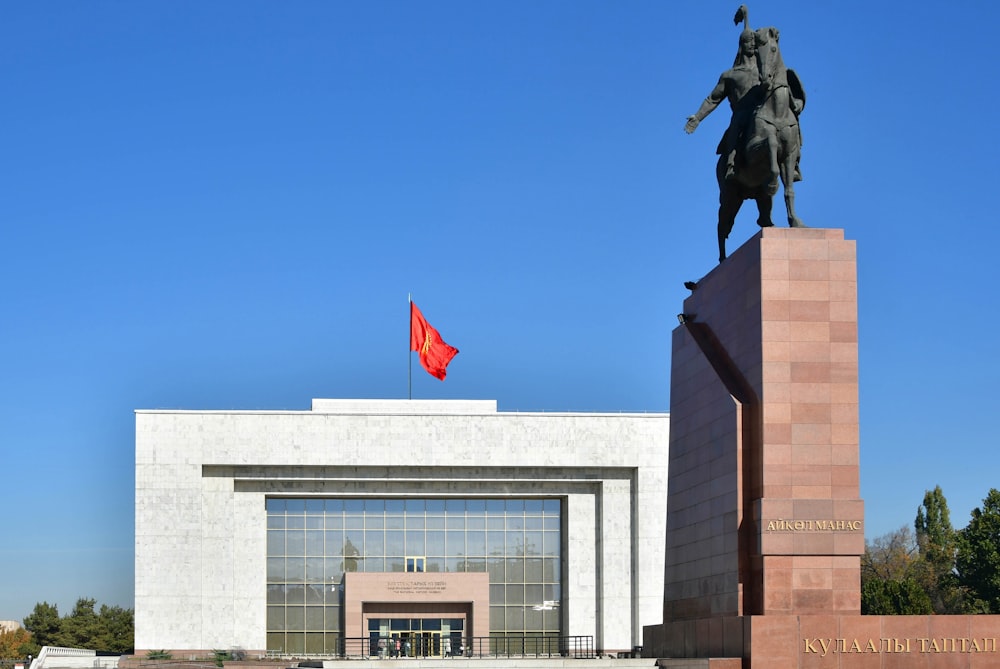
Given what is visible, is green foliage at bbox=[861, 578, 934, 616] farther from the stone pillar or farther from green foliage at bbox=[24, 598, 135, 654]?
green foliage at bbox=[24, 598, 135, 654]

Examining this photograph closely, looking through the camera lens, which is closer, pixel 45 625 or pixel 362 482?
A: pixel 362 482

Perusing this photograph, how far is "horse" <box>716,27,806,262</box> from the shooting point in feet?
71.8

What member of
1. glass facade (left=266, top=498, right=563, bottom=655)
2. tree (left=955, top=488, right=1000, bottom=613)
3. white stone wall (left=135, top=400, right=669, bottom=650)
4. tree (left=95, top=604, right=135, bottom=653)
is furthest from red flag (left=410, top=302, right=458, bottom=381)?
tree (left=95, top=604, right=135, bottom=653)

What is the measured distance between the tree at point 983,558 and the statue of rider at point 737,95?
33908mm

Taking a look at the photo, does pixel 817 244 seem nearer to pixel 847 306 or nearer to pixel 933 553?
pixel 847 306

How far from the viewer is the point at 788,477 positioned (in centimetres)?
2005

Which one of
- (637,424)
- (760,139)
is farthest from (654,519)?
(760,139)

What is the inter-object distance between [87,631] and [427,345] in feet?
119

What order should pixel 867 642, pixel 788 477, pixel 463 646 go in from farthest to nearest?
pixel 463 646 → pixel 788 477 → pixel 867 642

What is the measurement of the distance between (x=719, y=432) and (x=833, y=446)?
6.51 feet

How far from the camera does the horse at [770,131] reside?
21.9 m

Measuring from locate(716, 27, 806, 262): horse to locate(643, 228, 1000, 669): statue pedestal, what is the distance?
1321 millimetres

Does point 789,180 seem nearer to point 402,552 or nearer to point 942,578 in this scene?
point 402,552

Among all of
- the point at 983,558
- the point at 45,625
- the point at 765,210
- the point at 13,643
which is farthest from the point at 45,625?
the point at 765,210
